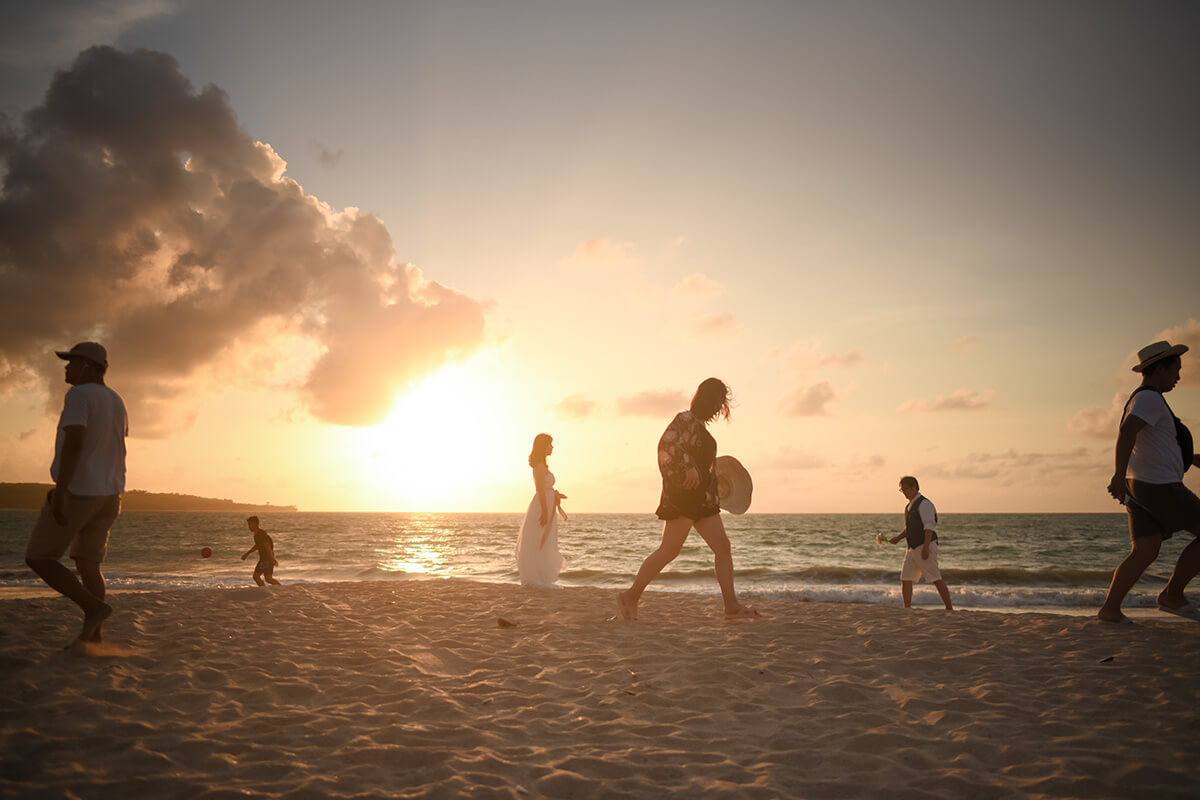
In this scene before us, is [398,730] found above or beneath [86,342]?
beneath

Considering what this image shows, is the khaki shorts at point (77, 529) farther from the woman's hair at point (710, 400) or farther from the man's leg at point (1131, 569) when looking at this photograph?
the man's leg at point (1131, 569)

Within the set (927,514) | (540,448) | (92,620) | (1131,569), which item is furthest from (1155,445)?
(92,620)

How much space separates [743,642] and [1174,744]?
9.35ft

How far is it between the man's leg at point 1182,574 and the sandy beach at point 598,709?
0.28 metres

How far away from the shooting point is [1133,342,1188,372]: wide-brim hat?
530 cm

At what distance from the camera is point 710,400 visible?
6.02 meters

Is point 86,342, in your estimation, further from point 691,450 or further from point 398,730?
point 691,450

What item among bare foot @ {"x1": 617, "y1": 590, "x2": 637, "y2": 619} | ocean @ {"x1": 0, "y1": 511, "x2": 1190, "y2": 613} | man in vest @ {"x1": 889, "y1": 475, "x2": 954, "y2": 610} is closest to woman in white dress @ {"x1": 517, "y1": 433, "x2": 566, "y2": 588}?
bare foot @ {"x1": 617, "y1": 590, "x2": 637, "y2": 619}

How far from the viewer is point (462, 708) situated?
3668mm

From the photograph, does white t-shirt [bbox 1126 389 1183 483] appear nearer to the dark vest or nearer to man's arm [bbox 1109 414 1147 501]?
man's arm [bbox 1109 414 1147 501]

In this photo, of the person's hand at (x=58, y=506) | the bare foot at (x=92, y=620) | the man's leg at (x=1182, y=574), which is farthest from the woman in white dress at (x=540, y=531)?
the man's leg at (x=1182, y=574)

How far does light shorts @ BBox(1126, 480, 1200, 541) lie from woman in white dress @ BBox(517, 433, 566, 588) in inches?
248

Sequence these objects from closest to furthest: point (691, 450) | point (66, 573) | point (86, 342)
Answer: point (66, 573), point (86, 342), point (691, 450)

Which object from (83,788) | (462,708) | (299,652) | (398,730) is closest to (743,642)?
(462,708)
